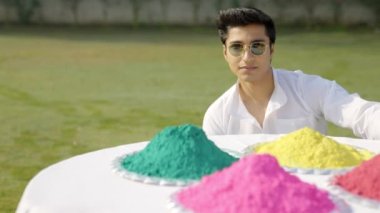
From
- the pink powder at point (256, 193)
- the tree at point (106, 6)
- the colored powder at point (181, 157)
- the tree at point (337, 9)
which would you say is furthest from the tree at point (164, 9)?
the pink powder at point (256, 193)

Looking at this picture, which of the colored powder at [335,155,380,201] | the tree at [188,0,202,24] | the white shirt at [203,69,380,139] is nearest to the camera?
the colored powder at [335,155,380,201]

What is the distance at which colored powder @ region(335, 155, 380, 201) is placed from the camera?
1455 mm

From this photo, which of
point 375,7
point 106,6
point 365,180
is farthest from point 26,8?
point 365,180

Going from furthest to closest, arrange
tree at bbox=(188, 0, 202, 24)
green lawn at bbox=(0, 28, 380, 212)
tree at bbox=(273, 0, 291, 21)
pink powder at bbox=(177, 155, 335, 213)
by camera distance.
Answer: tree at bbox=(188, 0, 202, 24)
tree at bbox=(273, 0, 291, 21)
green lawn at bbox=(0, 28, 380, 212)
pink powder at bbox=(177, 155, 335, 213)

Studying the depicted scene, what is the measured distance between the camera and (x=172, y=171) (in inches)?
63.7

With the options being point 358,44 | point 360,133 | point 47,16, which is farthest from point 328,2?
point 360,133

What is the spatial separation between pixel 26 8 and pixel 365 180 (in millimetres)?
12636

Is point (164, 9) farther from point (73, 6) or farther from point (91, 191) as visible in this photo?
point (91, 191)

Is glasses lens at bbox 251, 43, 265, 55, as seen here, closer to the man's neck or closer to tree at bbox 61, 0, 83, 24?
the man's neck

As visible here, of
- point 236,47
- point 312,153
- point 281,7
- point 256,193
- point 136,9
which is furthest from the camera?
point 136,9

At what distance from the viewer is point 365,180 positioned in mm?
1477

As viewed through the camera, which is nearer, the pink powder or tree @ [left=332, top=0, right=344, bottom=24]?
the pink powder

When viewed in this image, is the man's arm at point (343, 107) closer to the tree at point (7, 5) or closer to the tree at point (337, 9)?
the tree at point (337, 9)

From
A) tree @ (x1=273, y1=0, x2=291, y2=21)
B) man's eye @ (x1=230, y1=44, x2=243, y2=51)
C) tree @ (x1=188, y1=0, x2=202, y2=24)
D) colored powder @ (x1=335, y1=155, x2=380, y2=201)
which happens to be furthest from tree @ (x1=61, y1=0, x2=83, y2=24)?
colored powder @ (x1=335, y1=155, x2=380, y2=201)
